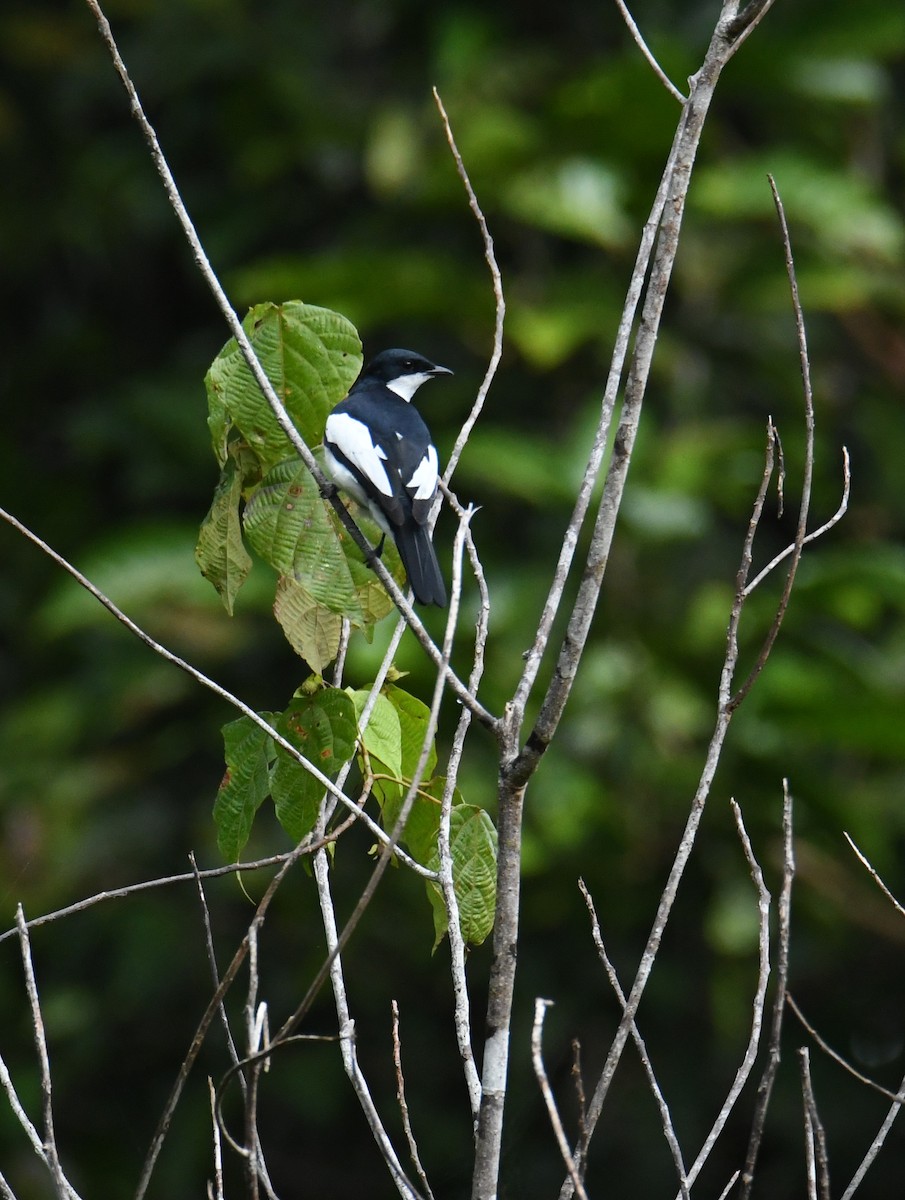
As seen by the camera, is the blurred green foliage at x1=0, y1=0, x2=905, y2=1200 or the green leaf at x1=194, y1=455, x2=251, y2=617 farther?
the blurred green foliage at x1=0, y1=0, x2=905, y2=1200

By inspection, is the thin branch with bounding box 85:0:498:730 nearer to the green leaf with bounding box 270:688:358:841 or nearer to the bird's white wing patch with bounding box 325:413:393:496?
the green leaf with bounding box 270:688:358:841

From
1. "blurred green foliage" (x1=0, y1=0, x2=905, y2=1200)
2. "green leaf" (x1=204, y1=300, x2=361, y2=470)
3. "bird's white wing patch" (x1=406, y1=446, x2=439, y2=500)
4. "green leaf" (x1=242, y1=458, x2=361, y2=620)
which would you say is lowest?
A: "blurred green foliage" (x1=0, y1=0, x2=905, y2=1200)

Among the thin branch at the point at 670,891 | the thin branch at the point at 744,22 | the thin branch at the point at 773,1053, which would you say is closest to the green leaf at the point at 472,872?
the thin branch at the point at 670,891

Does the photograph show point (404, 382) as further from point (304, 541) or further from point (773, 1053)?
point (773, 1053)

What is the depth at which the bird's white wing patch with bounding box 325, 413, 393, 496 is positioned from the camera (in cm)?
299

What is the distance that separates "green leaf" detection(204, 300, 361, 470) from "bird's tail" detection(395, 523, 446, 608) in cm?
44

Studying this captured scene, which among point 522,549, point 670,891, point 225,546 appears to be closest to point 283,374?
point 225,546

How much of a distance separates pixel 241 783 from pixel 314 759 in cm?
13

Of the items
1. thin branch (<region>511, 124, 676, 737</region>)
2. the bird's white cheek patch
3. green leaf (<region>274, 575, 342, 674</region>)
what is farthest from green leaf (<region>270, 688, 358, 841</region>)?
the bird's white cheek patch

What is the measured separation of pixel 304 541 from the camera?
2234 millimetres

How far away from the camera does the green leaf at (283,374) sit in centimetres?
225

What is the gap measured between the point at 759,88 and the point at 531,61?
45.3 inches

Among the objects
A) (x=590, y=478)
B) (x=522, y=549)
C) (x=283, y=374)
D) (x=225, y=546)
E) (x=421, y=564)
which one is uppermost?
(x=590, y=478)

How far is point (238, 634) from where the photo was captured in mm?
6648
